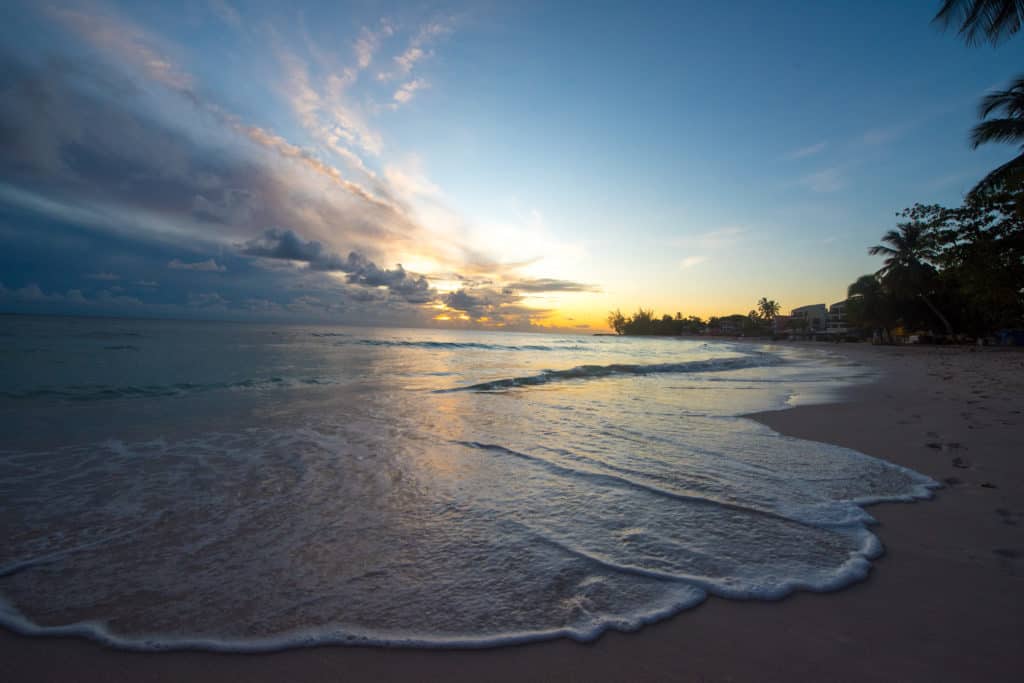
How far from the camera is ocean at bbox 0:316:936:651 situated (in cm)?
223

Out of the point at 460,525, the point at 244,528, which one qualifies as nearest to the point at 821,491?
the point at 460,525

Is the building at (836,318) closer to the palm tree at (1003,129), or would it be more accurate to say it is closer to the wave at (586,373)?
the palm tree at (1003,129)

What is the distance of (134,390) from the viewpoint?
10352 mm

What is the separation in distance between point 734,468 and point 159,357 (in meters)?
22.1

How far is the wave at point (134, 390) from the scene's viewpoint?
30.8ft

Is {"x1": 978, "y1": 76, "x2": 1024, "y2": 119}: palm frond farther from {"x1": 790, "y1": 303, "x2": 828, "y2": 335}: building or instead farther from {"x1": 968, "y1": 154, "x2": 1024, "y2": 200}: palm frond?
{"x1": 790, "y1": 303, "x2": 828, "y2": 335}: building

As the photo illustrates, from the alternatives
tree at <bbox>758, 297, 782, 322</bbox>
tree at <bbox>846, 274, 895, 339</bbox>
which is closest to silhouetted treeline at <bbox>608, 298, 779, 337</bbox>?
tree at <bbox>758, 297, 782, 322</bbox>

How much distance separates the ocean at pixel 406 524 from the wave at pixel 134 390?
2267mm

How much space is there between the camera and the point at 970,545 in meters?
2.89

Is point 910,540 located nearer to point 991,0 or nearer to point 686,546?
point 686,546

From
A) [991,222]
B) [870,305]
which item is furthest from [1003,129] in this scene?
[870,305]

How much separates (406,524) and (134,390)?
35.5 ft

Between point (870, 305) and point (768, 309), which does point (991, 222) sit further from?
point (768, 309)

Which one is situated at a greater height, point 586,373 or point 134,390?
point 134,390
